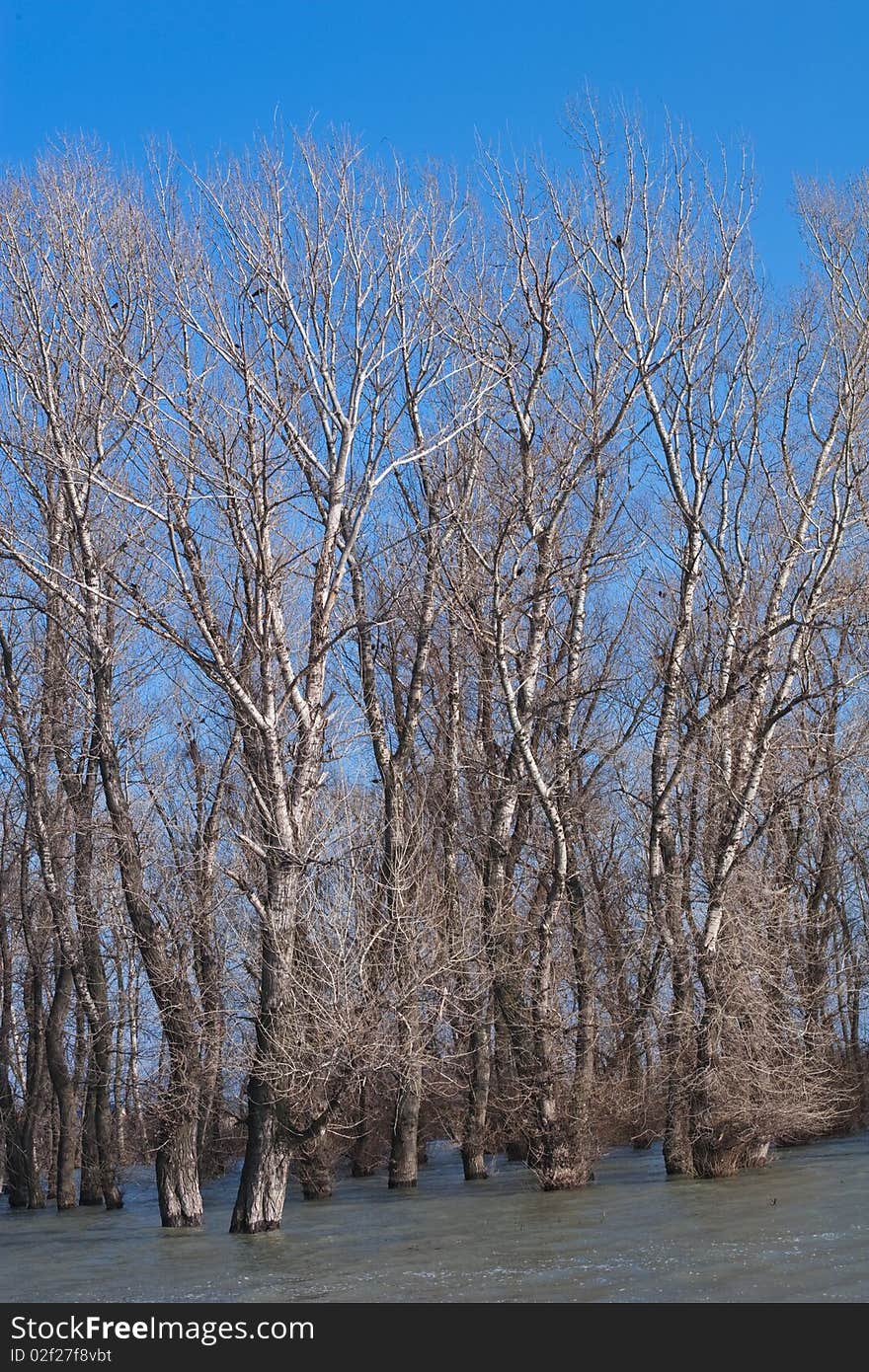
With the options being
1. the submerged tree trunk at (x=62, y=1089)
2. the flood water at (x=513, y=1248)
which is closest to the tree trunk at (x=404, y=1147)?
the flood water at (x=513, y=1248)

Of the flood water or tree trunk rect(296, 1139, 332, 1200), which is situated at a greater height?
tree trunk rect(296, 1139, 332, 1200)

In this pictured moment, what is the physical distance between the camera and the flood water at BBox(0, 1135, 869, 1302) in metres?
10.5

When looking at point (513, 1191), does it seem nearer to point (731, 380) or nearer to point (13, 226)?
point (731, 380)

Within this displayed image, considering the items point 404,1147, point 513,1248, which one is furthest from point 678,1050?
point 404,1147

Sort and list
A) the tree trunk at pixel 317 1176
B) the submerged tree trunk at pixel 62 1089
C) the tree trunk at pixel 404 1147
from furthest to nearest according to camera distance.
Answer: the submerged tree trunk at pixel 62 1089 < the tree trunk at pixel 317 1176 < the tree trunk at pixel 404 1147

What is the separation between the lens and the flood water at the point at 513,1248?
10484mm

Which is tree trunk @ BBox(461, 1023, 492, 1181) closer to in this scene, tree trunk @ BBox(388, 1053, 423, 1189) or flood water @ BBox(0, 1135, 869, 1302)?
tree trunk @ BBox(388, 1053, 423, 1189)

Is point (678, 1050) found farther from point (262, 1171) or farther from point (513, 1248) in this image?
point (262, 1171)

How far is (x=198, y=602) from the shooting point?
52.6 ft

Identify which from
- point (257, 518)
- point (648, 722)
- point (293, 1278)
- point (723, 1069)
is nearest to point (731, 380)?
point (648, 722)

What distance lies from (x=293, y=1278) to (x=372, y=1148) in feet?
50.9

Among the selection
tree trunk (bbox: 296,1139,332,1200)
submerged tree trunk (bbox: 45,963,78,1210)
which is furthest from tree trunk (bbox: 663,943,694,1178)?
submerged tree trunk (bbox: 45,963,78,1210)

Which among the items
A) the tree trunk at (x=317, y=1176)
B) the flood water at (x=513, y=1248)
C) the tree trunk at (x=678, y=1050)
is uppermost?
the tree trunk at (x=678, y=1050)

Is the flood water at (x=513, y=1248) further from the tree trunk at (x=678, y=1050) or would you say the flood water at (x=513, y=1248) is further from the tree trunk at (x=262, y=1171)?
the tree trunk at (x=678, y=1050)
